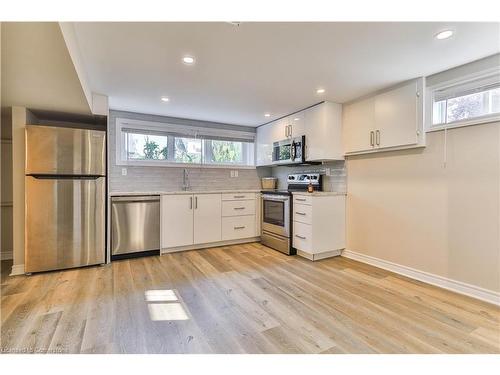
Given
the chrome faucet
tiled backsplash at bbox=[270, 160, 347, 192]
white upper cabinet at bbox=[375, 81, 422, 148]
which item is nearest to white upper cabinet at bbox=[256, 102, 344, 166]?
tiled backsplash at bbox=[270, 160, 347, 192]

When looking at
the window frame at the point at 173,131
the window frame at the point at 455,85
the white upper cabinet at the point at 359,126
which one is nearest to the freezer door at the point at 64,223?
the window frame at the point at 173,131

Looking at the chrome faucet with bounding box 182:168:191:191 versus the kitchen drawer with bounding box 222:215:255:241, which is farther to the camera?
the chrome faucet with bounding box 182:168:191:191

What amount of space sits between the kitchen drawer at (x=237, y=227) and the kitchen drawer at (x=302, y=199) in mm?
993

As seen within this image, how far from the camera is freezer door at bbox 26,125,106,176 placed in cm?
278

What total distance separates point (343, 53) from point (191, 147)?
2.97 metres

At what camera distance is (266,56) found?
7.20 feet

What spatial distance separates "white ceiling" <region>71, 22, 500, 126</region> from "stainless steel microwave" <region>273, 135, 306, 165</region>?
2.26 ft

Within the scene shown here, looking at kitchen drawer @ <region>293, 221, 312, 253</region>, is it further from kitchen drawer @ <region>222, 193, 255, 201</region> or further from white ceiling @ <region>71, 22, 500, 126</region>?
white ceiling @ <region>71, 22, 500, 126</region>

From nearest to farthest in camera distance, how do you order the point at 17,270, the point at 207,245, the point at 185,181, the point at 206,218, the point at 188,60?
the point at 188,60
the point at 17,270
the point at 206,218
the point at 207,245
the point at 185,181

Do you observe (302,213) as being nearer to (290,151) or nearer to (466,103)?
(290,151)

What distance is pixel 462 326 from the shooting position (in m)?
1.81

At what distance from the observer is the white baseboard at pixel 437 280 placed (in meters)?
2.21

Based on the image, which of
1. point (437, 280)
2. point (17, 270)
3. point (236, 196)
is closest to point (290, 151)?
point (236, 196)

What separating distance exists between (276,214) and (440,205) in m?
2.08
